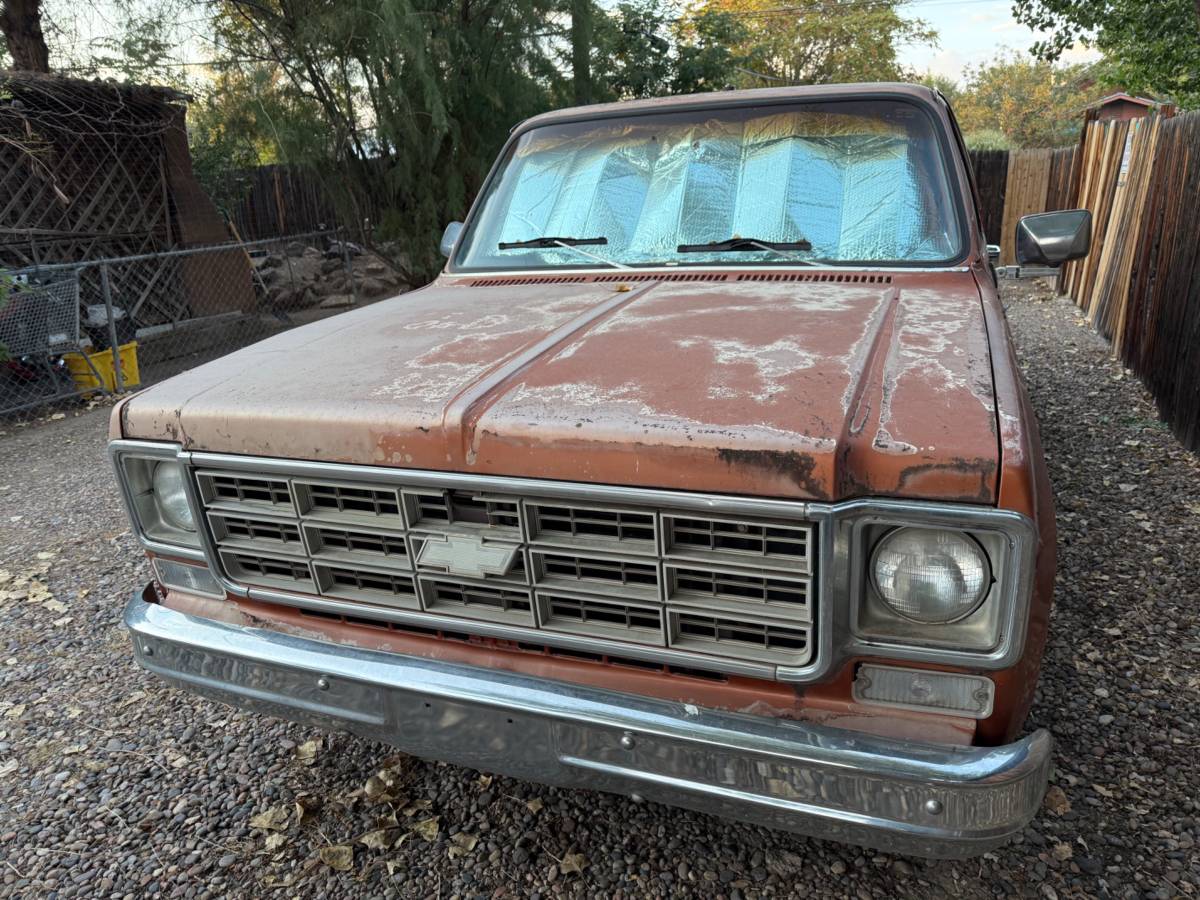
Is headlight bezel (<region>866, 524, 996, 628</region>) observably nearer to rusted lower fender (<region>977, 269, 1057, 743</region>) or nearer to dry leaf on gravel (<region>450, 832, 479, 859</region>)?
rusted lower fender (<region>977, 269, 1057, 743</region>)

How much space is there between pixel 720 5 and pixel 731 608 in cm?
3448

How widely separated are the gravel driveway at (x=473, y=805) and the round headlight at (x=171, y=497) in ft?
3.31

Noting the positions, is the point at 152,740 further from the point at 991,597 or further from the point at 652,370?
the point at 991,597

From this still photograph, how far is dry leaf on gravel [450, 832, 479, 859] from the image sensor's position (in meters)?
2.44

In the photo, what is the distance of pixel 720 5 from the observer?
31531 millimetres

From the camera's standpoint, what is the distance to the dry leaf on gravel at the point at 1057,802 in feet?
8.14

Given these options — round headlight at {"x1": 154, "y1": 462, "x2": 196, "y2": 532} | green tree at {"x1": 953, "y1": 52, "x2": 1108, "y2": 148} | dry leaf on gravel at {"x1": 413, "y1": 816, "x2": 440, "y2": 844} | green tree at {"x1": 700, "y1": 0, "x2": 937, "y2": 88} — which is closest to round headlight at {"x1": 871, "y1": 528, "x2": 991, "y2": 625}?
dry leaf on gravel at {"x1": 413, "y1": 816, "x2": 440, "y2": 844}

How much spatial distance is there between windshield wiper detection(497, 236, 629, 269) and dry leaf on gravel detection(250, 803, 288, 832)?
83.9 inches

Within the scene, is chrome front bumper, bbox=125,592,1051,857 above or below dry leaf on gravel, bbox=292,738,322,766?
above

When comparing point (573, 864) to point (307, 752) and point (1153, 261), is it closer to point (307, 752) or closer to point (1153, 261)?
point (307, 752)

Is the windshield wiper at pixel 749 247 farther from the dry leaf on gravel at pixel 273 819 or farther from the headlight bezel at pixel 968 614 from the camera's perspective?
the dry leaf on gravel at pixel 273 819

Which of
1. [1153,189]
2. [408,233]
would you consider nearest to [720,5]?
[408,233]

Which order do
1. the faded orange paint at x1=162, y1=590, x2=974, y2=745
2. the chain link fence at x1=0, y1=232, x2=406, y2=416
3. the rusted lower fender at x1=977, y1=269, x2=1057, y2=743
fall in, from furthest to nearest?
the chain link fence at x1=0, y1=232, x2=406, y2=416
the faded orange paint at x1=162, y1=590, x2=974, y2=745
the rusted lower fender at x1=977, y1=269, x2=1057, y2=743

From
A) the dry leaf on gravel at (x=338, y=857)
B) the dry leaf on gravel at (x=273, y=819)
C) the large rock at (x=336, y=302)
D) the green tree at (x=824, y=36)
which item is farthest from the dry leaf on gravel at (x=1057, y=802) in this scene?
the green tree at (x=824, y=36)
